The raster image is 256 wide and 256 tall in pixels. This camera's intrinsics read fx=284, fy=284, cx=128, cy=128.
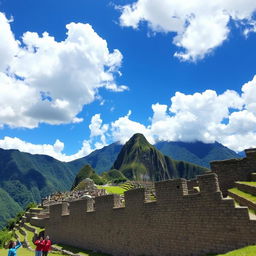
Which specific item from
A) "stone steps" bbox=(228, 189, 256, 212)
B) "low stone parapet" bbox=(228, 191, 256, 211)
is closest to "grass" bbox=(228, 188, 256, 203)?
"stone steps" bbox=(228, 189, 256, 212)

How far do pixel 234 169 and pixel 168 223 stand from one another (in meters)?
4.31

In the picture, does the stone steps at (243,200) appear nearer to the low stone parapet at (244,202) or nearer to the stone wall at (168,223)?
the low stone parapet at (244,202)

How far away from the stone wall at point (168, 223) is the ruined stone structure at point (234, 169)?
257cm

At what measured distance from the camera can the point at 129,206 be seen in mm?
15484

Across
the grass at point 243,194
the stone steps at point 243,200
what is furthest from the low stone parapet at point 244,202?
the grass at point 243,194

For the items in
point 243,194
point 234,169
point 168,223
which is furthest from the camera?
point 234,169

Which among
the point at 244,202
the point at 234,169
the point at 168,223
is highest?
the point at 234,169

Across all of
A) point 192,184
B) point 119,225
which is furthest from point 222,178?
point 119,225

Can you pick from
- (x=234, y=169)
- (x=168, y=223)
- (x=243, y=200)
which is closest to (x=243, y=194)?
(x=243, y=200)

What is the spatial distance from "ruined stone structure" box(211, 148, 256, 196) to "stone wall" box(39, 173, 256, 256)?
257 cm

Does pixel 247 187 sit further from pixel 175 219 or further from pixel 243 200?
pixel 175 219

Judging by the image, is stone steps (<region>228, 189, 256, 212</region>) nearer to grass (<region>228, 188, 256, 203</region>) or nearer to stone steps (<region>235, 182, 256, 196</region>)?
grass (<region>228, 188, 256, 203</region>)

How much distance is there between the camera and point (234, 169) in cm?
1423

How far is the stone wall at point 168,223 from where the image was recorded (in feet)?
36.0
